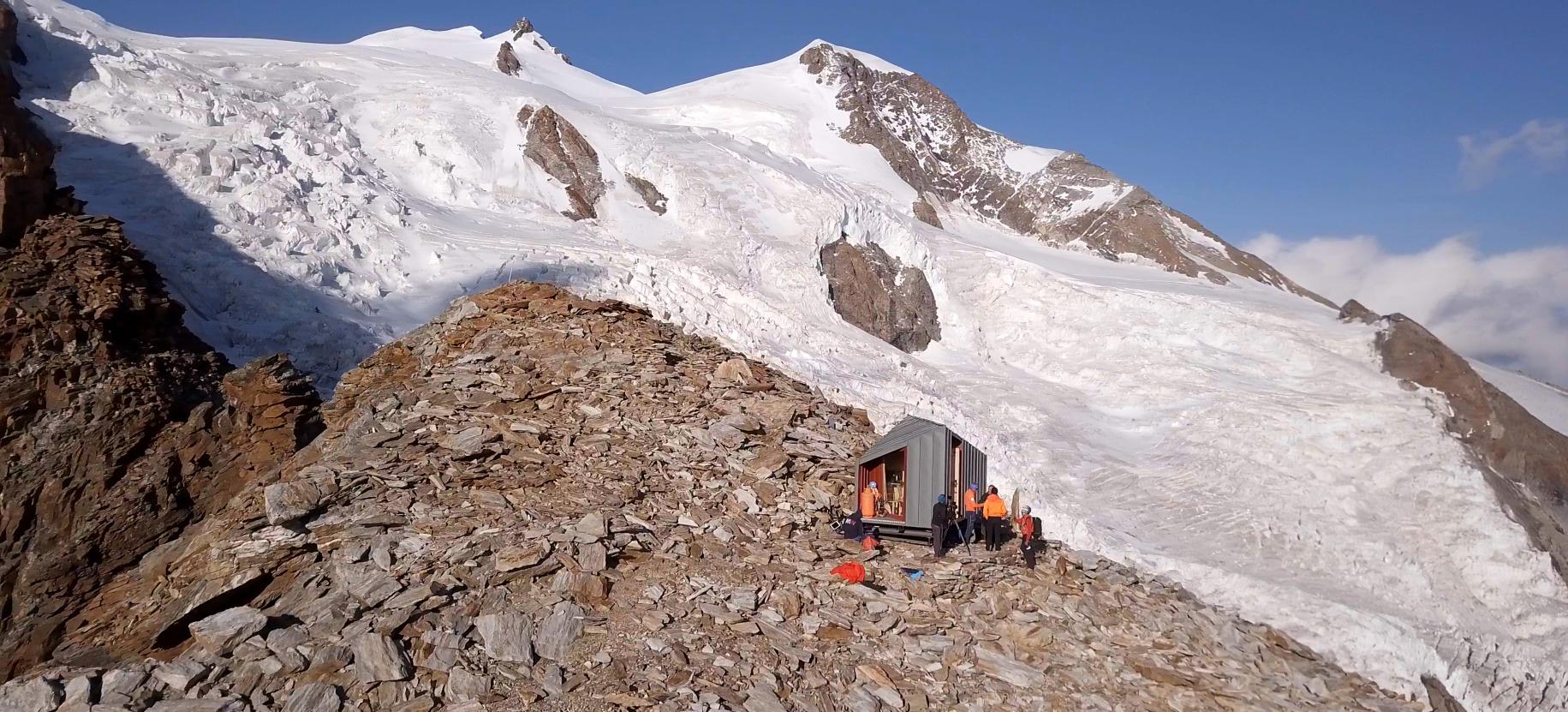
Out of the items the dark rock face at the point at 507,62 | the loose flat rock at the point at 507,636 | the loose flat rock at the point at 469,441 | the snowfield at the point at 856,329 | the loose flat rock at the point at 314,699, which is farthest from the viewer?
the dark rock face at the point at 507,62

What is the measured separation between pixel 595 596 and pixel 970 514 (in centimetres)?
556

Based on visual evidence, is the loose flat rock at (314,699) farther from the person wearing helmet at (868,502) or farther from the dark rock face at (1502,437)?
the dark rock face at (1502,437)

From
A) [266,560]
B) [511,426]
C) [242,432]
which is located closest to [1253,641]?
[511,426]

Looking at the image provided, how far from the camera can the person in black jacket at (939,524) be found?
1180cm

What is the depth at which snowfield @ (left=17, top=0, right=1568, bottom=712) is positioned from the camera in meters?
17.7

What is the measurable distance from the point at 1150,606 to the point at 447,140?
23655 millimetres

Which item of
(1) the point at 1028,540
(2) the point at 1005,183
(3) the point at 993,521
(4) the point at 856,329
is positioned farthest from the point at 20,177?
(2) the point at 1005,183

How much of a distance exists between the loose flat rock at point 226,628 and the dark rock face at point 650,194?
20.4 metres

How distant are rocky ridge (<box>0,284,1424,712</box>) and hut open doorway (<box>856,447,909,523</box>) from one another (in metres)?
0.69

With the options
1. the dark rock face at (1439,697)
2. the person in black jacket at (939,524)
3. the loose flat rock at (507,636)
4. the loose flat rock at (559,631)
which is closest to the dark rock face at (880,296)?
the person in black jacket at (939,524)

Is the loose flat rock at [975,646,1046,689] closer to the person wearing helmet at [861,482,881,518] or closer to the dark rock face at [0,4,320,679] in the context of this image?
the person wearing helmet at [861,482,881,518]

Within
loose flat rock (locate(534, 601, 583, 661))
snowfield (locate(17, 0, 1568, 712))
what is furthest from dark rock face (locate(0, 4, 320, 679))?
loose flat rock (locate(534, 601, 583, 661))

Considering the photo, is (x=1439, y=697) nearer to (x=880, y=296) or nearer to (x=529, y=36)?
(x=880, y=296)

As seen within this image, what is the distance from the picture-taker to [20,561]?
9.98m
